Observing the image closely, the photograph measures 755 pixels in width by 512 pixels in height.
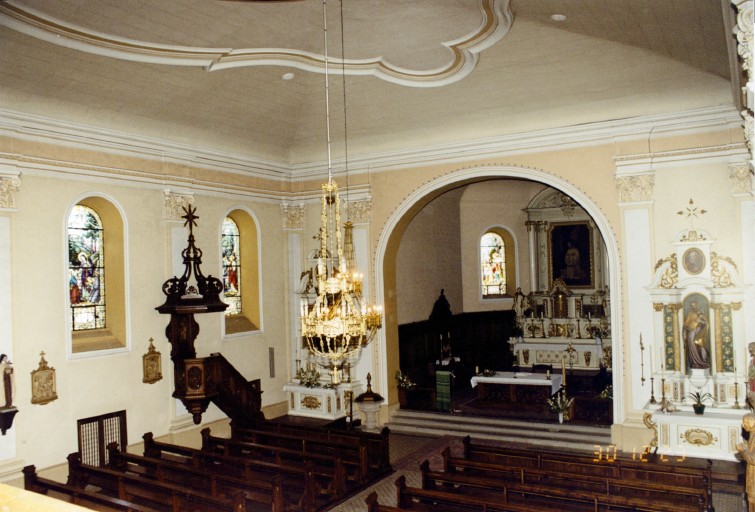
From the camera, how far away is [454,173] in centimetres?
1480

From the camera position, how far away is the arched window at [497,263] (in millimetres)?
21906

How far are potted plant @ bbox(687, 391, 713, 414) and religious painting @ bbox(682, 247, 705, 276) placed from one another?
2.26m

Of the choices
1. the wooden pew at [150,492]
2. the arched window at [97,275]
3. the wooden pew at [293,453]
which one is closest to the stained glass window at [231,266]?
the arched window at [97,275]

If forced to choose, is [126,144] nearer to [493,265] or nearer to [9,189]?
[9,189]

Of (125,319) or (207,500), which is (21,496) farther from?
(125,319)

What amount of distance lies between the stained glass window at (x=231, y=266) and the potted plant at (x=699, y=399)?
10317 millimetres

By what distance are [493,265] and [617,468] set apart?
13524mm

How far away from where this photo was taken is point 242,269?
16000 mm

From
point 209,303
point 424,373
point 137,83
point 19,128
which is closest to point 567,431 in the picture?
point 424,373

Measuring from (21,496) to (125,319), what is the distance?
1126 cm

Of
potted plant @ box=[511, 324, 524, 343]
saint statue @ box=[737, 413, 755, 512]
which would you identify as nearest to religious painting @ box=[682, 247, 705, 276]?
saint statue @ box=[737, 413, 755, 512]

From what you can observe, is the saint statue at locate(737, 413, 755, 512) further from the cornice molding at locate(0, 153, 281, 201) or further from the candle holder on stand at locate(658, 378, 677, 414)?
the cornice molding at locate(0, 153, 281, 201)

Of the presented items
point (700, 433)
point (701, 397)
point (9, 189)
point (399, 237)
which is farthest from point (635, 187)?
point (9, 189)

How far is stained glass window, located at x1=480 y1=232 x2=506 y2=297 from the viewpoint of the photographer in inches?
862
